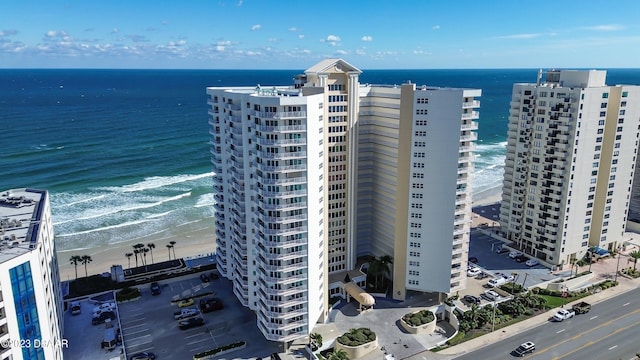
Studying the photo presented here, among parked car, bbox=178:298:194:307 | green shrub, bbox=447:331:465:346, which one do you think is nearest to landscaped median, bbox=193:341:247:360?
parked car, bbox=178:298:194:307

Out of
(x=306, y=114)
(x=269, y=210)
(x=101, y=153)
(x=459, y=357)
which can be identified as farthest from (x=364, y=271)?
(x=101, y=153)

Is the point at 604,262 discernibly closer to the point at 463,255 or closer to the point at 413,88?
the point at 463,255

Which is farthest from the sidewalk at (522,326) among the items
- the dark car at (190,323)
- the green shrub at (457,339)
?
the dark car at (190,323)

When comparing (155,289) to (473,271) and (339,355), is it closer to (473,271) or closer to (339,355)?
(339,355)

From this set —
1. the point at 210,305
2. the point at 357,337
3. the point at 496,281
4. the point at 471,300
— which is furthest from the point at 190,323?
the point at 496,281

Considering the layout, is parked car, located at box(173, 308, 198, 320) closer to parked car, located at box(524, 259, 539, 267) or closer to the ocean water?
the ocean water

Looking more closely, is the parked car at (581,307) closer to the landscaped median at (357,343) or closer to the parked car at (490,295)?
the parked car at (490,295)
